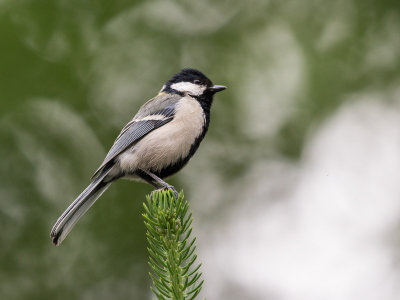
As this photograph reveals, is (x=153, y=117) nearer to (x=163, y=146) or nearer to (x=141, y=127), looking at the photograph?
(x=141, y=127)

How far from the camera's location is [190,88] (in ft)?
12.8

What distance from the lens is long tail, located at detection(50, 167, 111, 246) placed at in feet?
8.96

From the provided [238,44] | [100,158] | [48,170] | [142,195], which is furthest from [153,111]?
[238,44]

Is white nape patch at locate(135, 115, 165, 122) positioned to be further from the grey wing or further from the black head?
the black head

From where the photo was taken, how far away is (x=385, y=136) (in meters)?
5.70

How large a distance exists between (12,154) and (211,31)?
2460 millimetres

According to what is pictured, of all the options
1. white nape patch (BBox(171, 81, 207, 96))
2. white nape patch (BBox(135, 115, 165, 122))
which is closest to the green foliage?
white nape patch (BBox(135, 115, 165, 122))

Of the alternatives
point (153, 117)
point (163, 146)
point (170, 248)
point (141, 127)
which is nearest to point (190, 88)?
point (153, 117)

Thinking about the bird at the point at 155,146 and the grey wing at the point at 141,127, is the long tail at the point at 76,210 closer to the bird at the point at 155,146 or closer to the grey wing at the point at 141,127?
the bird at the point at 155,146

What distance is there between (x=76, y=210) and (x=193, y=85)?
1378 millimetres

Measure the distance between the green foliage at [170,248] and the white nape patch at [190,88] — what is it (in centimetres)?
188

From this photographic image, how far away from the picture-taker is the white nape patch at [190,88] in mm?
3855

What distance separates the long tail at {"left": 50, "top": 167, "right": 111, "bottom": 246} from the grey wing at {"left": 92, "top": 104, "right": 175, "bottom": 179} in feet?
0.64

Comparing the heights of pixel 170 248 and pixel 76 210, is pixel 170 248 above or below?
below
